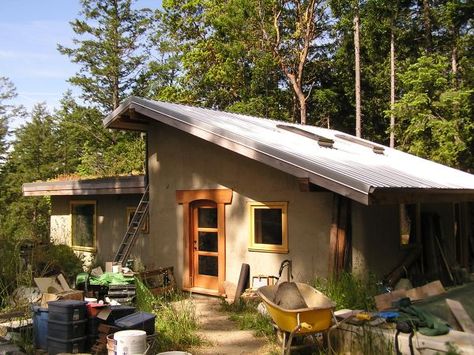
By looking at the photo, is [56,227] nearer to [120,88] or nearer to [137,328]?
[137,328]

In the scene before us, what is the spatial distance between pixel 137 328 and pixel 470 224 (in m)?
11.5

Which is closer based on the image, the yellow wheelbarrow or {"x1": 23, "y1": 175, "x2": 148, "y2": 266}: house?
the yellow wheelbarrow

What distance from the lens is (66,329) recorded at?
21.4 ft

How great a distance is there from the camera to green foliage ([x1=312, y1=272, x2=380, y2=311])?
7.75 m

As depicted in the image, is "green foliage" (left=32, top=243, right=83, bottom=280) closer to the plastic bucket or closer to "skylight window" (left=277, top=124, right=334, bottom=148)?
the plastic bucket

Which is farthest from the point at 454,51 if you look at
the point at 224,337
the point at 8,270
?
the point at 8,270

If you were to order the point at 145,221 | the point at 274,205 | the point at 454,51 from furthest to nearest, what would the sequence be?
1. the point at 454,51
2. the point at 145,221
3. the point at 274,205

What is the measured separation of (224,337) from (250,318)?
778 millimetres

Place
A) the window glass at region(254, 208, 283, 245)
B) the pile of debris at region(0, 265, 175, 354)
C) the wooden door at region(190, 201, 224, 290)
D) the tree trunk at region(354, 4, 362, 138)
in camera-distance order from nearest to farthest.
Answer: the pile of debris at region(0, 265, 175, 354) < the window glass at region(254, 208, 283, 245) < the wooden door at region(190, 201, 224, 290) < the tree trunk at region(354, 4, 362, 138)

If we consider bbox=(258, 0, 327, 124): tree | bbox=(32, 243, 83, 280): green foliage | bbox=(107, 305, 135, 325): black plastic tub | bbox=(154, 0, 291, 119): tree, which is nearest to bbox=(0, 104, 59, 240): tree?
bbox=(154, 0, 291, 119): tree

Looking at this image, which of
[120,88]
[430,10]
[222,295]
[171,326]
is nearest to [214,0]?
[120,88]

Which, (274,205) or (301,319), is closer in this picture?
(301,319)

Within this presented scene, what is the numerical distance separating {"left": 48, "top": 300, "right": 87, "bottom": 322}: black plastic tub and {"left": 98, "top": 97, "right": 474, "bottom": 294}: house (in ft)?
12.4

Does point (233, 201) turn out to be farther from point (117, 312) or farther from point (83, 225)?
point (83, 225)
